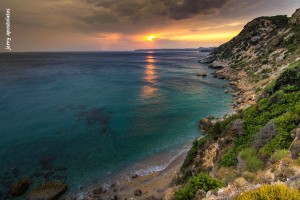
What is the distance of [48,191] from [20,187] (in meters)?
3.22

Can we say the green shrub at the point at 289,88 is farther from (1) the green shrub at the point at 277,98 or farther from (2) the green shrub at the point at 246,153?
(2) the green shrub at the point at 246,153

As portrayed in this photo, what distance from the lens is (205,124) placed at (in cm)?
3341

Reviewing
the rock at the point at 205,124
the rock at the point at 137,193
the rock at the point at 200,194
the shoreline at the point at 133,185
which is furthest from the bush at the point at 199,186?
the rock at the point at 205,124

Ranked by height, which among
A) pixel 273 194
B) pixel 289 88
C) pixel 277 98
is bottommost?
pixel 273 194

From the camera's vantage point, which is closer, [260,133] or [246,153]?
[246,153]

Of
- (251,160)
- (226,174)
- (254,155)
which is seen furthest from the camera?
(254,155)

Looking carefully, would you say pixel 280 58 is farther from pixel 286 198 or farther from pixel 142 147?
pixel 286 198

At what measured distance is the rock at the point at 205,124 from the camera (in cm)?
3227

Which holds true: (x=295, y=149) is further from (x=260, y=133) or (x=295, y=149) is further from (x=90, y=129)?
(x=90, y=129)

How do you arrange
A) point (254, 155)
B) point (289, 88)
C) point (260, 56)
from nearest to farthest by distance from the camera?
point (254, 155) → point (289, 88) → point (260, 56)

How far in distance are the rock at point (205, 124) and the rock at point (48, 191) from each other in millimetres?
22052

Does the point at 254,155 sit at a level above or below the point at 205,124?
above

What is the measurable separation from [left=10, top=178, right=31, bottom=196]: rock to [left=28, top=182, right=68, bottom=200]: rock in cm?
110

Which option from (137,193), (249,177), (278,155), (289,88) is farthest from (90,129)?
(289,88)
